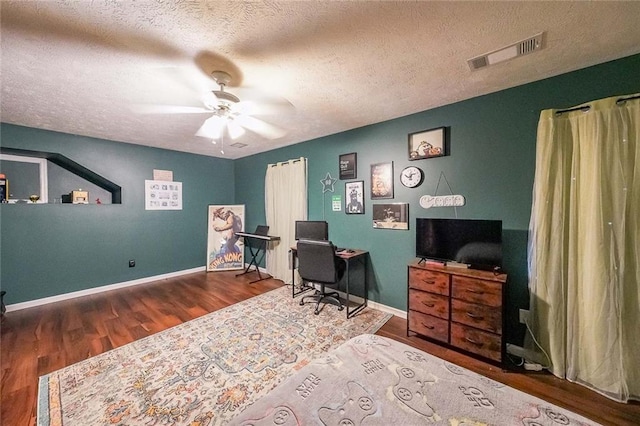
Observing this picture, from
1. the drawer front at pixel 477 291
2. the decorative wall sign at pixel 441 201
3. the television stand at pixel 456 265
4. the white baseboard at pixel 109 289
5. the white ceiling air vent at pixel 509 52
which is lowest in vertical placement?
the white baseboard at pixel 109 289

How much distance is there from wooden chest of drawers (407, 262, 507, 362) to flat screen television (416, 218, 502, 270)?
123 mm

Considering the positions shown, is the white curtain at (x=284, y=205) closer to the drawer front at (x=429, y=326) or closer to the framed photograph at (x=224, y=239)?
the framed photograph at (x=224, y=239)

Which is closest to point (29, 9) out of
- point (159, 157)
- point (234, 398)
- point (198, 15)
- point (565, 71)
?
point (198, 15)

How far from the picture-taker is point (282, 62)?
69.8 inches

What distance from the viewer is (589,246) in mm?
1722

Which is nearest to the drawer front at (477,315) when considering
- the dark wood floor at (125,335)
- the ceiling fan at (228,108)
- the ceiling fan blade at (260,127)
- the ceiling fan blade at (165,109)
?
the dark wood floor at (125,335)

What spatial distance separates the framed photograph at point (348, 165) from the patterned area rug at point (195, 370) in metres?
1.89

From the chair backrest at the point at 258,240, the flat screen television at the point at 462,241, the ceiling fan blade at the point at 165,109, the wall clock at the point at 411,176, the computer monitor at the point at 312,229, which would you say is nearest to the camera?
the flat screen television at the point at 462,241

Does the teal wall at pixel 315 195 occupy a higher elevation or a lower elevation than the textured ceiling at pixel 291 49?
lower

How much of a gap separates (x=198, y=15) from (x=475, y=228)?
2.67 m

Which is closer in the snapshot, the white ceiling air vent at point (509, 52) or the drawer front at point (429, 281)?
the white ceiling air vent at point (509, 52)

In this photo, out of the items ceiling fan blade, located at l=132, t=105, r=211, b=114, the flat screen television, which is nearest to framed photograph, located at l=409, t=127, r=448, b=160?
the flat screen television

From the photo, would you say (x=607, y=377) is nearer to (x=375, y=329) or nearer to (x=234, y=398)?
(x=375, y=329)

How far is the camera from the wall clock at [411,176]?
2.72m
